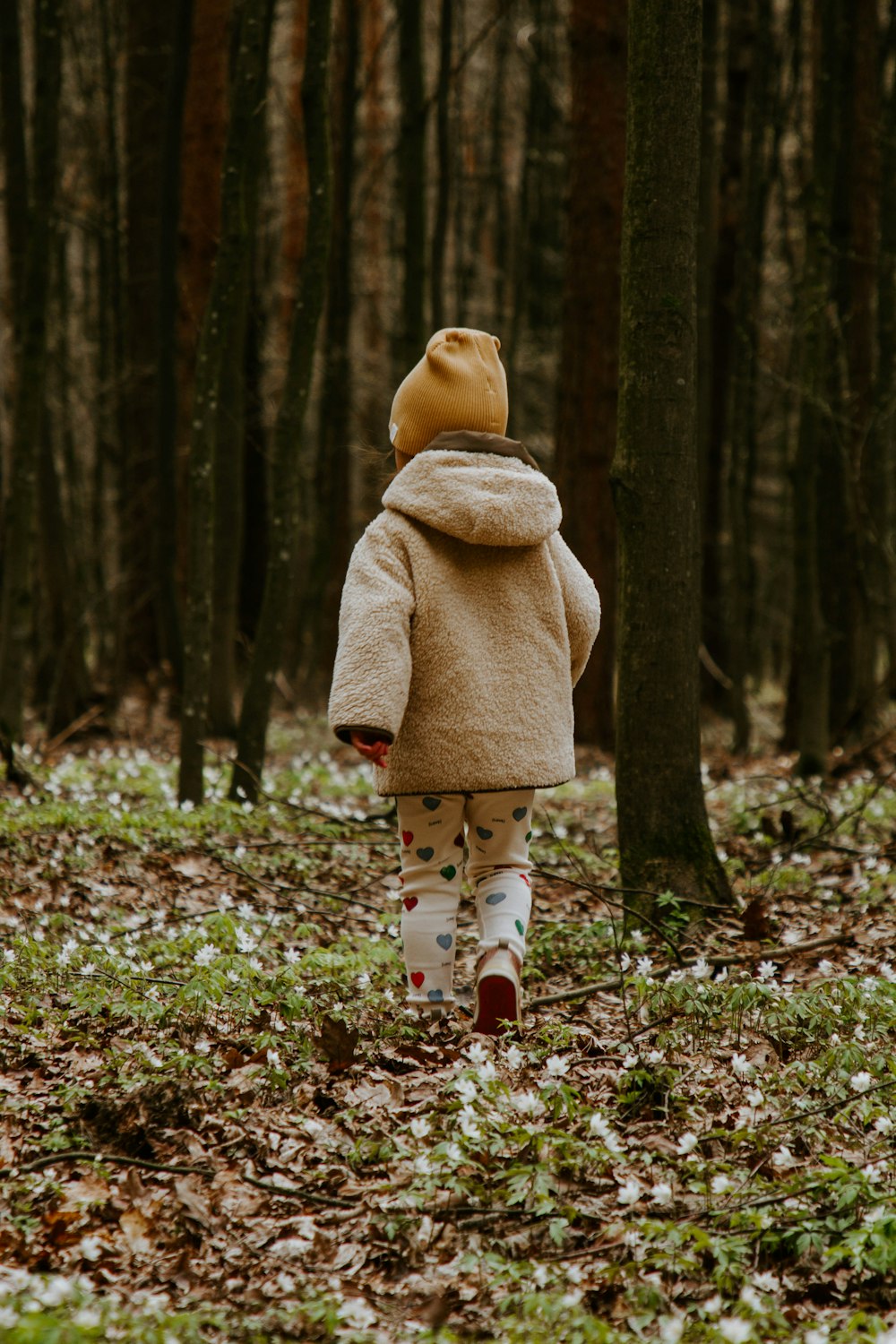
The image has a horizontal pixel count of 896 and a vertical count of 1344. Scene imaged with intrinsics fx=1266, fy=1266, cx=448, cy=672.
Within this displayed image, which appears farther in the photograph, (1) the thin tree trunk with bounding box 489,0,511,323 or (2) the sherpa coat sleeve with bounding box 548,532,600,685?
(1) the thin tree trunk with bounding box 489,0,511,323

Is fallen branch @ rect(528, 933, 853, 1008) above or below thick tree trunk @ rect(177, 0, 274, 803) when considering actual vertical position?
below

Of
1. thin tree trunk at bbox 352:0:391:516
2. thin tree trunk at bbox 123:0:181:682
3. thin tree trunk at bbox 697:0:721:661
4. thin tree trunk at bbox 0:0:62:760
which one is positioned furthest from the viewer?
thin tree trunk at bbox 352:0:391:516

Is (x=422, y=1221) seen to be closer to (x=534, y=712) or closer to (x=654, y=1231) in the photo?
(x=654, y=1231)

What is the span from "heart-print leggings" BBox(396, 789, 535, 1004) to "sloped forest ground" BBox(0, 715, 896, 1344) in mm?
192

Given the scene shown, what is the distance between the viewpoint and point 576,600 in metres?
4.31

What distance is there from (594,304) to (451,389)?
7.28m

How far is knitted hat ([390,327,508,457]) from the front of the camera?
4.11 metres

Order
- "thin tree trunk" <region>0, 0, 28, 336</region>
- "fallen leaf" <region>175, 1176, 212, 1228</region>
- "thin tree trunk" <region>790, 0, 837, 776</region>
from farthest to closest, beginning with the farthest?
"thin tree trunk" <region>0, 0, 28, 336</region>, "thin tree trunk" <region>790, 0, 837, 776</region>, "fallen leaf" <region>175, 1176, 212, 1228</region>

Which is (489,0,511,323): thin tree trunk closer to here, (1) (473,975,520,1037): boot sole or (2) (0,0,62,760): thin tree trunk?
(2) (0,0,62,760): thin tree trunk

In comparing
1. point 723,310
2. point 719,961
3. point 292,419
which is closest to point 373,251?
point 723,310

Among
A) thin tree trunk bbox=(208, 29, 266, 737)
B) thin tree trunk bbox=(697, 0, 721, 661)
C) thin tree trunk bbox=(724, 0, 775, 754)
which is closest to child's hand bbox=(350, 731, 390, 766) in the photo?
Result: thin tree trunk bbox=(697, 0, 721, 661)

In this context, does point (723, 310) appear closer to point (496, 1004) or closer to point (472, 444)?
point (472, 444)

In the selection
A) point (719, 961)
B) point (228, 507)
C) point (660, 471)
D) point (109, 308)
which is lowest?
point (719, 961)

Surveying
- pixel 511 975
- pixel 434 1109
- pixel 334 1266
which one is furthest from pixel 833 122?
pixel 334 1266
